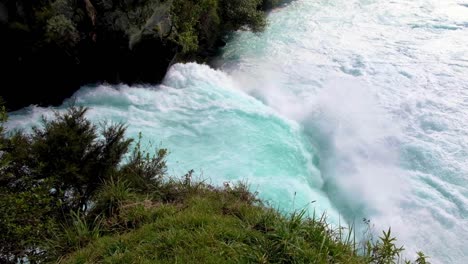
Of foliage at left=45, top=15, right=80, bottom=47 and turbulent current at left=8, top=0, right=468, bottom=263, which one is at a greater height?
foliage at left=45, top=15, right=80, bottom=47

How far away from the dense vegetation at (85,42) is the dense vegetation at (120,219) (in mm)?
5895

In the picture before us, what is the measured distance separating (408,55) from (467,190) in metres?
9.41

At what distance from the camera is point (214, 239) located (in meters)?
4.71

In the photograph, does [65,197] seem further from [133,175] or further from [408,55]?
[408,55]

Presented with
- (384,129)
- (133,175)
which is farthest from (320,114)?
(133,175)

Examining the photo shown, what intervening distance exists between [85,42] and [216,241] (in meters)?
9.92

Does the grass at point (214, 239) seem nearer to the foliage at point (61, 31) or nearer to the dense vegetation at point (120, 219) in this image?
the dense vegetation at point (120, 219)

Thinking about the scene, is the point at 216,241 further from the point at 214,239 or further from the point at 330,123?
the point at 330,123

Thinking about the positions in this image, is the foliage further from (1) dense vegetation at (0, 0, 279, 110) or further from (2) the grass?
Answer: (2) the grass

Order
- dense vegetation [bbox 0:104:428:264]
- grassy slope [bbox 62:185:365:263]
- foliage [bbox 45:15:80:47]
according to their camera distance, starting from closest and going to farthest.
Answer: grassy slope [bbox 62:185:365:263], dense vegetation [bbox 0:104:428:264], foliage [bbox 45:15:80:47]

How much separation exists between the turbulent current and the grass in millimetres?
3126

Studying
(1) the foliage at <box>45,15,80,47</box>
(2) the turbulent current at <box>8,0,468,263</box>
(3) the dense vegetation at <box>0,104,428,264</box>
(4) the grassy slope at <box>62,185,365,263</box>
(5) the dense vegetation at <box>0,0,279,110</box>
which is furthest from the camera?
(1) the foliage at <box>45,15,80,47</box>

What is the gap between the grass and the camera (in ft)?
14.7

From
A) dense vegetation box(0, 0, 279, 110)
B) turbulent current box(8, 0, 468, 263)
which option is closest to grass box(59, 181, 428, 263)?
turbulent current box(8, 0, 468, 263)
